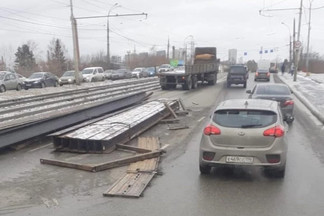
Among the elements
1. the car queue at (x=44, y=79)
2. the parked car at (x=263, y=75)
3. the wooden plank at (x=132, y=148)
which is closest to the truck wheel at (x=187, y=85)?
the car queue at (x=44, y=79)

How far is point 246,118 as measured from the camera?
7.84 meters

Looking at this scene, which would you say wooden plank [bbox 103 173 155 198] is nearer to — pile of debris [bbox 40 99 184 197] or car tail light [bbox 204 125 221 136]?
pile of debris [bbox 40 99 184 197]

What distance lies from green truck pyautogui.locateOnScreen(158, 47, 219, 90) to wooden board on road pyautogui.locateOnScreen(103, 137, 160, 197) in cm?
2433

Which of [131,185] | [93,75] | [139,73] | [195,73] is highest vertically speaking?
[195,73]

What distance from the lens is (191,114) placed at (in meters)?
18.4

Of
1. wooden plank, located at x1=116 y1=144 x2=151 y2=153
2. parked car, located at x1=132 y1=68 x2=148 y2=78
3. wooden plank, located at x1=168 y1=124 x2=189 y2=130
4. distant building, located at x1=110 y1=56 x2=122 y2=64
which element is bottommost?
parked car, located at x1=132 y1=68 x2=148 y2=78

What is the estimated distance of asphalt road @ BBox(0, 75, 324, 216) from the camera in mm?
6242

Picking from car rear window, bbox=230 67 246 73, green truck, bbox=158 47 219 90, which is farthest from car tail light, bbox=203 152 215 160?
car rear window, bbox=230 67 246 73

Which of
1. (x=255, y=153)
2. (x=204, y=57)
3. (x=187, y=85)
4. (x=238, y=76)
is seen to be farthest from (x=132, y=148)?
(x=204, y=57)

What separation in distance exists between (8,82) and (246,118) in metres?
30.0

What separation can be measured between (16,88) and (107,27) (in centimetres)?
2807

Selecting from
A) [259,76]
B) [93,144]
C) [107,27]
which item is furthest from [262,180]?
[107,27]

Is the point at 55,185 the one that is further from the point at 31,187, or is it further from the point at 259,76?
the point at 259,76

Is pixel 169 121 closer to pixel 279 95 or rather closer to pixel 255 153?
pixel 279 95
